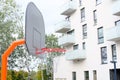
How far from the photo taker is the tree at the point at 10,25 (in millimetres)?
31312

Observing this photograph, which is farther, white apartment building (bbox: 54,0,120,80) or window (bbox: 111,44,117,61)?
white apartment building (bbox: 54,0,120,80)

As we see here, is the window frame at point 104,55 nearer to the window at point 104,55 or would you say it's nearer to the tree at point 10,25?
the window at point 104,55

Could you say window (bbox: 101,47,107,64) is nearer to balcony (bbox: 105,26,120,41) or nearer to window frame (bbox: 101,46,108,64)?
window frame (bbox: 101,46,108,64)

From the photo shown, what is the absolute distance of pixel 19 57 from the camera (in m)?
36.0

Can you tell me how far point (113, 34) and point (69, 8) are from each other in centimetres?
947

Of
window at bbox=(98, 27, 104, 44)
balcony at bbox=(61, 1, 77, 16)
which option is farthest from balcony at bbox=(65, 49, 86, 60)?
balcony at bbox=(61, 1, 77, 16)

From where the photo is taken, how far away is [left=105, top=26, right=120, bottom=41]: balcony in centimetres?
2396

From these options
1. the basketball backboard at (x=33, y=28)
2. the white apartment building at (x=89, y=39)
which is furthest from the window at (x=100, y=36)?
the basketball backboard at (x=33, y=28)

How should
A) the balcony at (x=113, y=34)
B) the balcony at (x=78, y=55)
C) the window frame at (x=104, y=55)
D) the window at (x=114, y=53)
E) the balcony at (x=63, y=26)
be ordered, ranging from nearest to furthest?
the balcony at (x=113, y=34) → the window at (x=114, y=53) → the window frame at (x=104, y=55) → the balcony at (x=78, y=55) → the balcony at (x=63, y=26)

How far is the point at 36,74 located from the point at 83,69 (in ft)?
86.2

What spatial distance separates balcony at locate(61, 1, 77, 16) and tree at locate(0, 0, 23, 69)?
15.3 ft

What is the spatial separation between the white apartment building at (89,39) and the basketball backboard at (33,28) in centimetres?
1575

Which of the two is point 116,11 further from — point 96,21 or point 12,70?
point 12,70

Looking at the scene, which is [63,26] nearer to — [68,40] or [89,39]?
[68,40]
